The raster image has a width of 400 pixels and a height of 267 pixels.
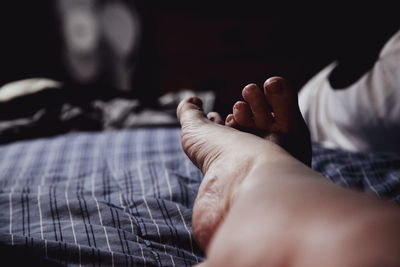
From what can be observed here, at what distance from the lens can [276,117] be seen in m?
→ 0.76

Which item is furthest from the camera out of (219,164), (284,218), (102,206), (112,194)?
(112,194)

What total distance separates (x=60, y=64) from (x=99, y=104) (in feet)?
3.42

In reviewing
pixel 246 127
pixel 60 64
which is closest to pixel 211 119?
pixel 246 127

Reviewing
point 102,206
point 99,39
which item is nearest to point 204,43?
point 99,39

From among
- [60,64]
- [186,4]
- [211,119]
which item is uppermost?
[186,4]

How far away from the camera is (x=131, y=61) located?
7.78 feet

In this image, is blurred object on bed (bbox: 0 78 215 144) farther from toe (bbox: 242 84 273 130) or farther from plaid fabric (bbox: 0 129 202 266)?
toe (bbox: 242 84 273 130)

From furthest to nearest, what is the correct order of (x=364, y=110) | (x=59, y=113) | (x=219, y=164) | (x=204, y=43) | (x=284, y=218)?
(x=204, y=43) < (x=59, y=113) < (x=364, y=110) < (x=219, y=164) < (x=284, y=218)

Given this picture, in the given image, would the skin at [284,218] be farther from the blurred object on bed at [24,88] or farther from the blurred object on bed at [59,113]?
the blurred object on bed at [24,88]

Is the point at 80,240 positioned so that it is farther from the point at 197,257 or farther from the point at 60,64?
the point at 60,64

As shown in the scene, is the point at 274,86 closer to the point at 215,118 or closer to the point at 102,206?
the point at 215,118

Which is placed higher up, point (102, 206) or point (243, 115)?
point (243, 115)

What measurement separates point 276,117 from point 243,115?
63 mm

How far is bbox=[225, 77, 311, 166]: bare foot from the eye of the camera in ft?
2.38
